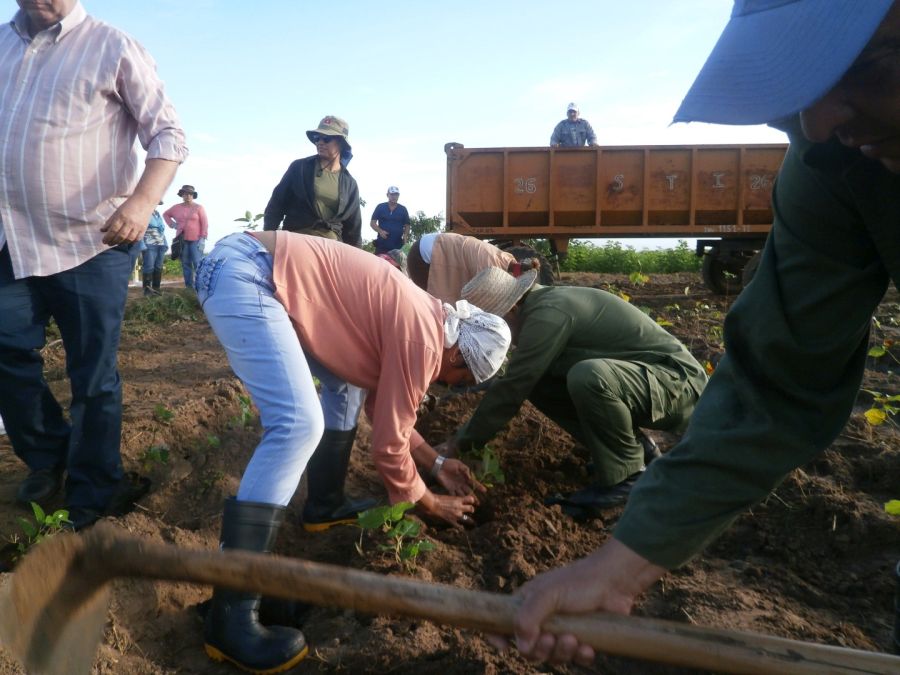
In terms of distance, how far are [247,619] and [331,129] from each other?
13.4 ft

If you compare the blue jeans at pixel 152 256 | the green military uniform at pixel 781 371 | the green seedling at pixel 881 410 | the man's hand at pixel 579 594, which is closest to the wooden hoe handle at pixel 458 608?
the man's hand at pixel 579 594

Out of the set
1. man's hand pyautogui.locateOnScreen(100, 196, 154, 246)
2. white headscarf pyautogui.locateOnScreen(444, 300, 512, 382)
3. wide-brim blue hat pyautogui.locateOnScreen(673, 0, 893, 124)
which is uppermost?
wide-brim blue hat pyautogui.locateOnScreen(673, 0, 893, 124)

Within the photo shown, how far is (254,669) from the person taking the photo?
2.10 metres

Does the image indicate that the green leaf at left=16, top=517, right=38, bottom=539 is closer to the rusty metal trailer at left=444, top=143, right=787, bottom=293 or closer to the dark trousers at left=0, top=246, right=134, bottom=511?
the dark trousers at left=0, top=246, right=134, bottom=511

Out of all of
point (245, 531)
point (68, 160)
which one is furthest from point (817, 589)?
point (68, 160)

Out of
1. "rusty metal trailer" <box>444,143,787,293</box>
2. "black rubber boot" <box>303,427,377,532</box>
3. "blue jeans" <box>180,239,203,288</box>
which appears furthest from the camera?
"blue jeans" <box>180,239,203,288</box>

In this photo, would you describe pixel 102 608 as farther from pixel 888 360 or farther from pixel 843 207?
pixel 888 360

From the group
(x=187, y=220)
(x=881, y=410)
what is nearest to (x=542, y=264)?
(x=187, y=220)

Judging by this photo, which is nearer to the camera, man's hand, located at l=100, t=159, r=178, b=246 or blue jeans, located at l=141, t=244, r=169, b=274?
man's hand, located at l=100, t=159, r=178, b=246

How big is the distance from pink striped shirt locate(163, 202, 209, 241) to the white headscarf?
10.4 metres

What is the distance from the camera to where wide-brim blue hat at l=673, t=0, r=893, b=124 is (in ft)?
2.75

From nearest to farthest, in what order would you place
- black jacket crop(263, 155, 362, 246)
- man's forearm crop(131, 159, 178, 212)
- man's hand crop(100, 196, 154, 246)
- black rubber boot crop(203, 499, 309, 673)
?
1. black rubber boot crop(203, 499, 309, 673)
2. man's hand crop(100, 196, 154, 246)
3. man's forearm crop(131, 159, 178, 212)
4. black jacket crop(263, 155, 362, 246)

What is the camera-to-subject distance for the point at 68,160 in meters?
2.64

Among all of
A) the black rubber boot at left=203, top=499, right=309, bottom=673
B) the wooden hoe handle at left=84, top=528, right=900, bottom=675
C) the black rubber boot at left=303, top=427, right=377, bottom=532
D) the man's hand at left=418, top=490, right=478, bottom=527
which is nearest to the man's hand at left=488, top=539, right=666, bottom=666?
the wooden hoe handle at left=84, top=528, right=900, bottom=675
